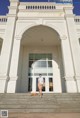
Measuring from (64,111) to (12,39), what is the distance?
330 inches

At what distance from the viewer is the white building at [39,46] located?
441 inches

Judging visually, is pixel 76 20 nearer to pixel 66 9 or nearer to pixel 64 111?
pixel 66 9

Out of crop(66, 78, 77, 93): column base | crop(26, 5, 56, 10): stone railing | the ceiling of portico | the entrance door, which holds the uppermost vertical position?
crop(26, 5, 56, 10): stone railing

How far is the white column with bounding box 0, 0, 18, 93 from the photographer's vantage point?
34.9 ft

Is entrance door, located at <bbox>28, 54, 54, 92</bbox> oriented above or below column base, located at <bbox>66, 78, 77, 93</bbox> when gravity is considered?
above

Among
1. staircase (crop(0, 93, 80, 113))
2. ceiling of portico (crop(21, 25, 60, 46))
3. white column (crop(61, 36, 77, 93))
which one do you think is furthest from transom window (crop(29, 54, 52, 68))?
staircase (crop(0, 93, 80, 113))

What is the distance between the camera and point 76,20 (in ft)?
47.0

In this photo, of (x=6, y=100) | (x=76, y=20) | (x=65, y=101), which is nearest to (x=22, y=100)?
(x=6, y=100)

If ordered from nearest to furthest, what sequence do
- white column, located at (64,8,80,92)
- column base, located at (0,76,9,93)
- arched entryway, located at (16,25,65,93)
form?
column base, located at (0,76,9,93), white column, located at (64,8,80,92), arched entryway, located at (16,25,65,93)

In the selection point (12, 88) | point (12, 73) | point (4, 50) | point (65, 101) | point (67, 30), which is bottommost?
point (65, 101)

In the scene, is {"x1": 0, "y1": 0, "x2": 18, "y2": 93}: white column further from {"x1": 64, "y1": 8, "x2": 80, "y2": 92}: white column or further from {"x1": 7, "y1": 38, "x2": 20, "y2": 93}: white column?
{"x1": 64, "y1": 8, "x2": 80, "y2": 92}: white column

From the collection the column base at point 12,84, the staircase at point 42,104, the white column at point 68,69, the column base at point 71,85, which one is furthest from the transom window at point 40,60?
the staircase at point 42,104

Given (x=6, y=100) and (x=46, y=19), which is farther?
(x=46, y=19)

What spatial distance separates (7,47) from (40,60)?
5684 millimetres
